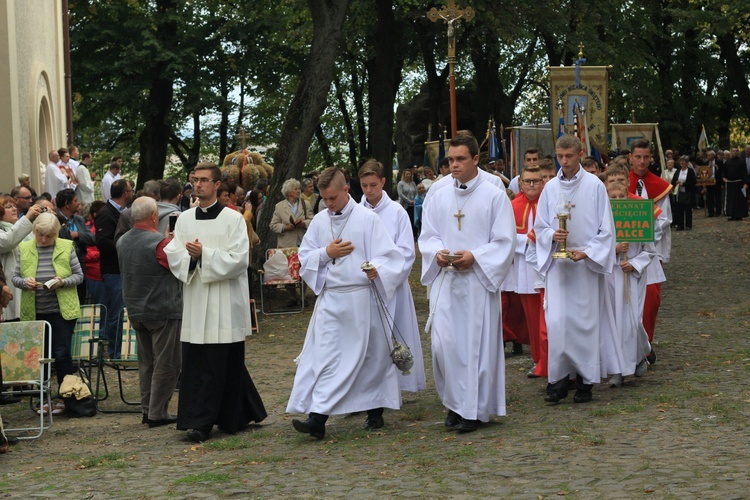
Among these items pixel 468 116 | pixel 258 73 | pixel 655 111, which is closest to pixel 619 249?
pixel 258 73

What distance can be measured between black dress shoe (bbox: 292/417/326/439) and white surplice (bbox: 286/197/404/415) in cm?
14

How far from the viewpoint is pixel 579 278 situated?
10055 millimetres

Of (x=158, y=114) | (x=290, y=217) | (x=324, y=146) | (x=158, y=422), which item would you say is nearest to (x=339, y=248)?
(x=158, y=422)

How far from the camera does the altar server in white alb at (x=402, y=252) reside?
1023cm

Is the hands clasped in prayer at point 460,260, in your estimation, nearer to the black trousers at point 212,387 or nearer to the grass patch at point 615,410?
the grass patch at point 615,410

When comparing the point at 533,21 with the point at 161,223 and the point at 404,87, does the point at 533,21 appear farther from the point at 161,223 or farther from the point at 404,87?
the point at 404,87

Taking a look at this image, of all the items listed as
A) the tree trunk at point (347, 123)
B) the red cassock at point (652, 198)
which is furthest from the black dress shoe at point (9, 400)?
the tree trunk at point (347, 123)

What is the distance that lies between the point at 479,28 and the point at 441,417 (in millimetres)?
22916

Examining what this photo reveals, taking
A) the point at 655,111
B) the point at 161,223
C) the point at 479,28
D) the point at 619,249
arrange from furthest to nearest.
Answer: the point at 655,111 < the point at 479,28 < the point at 161,223 < the point at 619,249

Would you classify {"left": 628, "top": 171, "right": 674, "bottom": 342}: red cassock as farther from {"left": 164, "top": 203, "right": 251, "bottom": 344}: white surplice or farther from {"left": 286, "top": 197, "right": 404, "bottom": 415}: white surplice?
{"left": 164, "top": 203, "right": 251, "bottom": 344}: white surplice

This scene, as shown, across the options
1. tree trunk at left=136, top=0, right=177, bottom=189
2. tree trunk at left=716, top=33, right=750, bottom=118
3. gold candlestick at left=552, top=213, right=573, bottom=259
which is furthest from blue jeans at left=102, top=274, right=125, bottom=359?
tree trunk at left=716, top=33, right=750, bottom=118

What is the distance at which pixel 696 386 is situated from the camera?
10.2 meters

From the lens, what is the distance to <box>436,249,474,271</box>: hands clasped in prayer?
9.12m

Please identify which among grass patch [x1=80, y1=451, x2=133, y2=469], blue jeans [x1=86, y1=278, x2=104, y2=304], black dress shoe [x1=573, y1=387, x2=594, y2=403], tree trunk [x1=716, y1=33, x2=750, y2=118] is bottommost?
grass patch [x1=80, y1=451, x2=133, y2=469]
